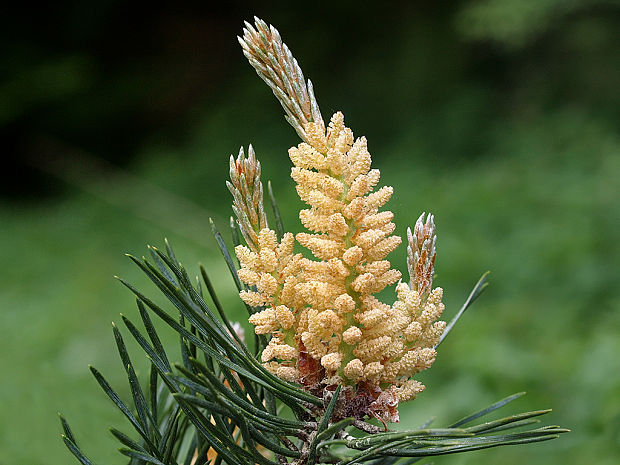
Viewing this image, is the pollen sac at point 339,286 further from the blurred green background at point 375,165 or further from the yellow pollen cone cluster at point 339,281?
the blurred green background at point 375,165

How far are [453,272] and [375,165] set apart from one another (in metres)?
0.99

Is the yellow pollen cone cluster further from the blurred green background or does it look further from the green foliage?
the blurred green background

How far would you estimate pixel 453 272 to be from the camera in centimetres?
219

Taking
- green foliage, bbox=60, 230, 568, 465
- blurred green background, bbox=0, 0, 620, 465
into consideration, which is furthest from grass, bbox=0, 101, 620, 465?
green foliage, bbox=60, 230, 568, 465

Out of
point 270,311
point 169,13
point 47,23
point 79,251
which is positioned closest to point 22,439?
point 270,311

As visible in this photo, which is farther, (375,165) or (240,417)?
(375,165)

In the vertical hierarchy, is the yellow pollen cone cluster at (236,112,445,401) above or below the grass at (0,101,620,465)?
below

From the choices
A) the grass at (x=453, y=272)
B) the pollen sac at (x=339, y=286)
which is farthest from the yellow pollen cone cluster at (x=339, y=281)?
the grass at (x=453, y=272)

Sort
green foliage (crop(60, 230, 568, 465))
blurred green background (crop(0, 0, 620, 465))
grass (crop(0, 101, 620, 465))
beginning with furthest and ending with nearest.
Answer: blurred green background (crop(0, 0, 620, 465)), grass (crop(0, 101, 620, 465)), green foliage (crop(60, 230, 568, 465))

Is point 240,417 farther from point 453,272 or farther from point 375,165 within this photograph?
point 375,165

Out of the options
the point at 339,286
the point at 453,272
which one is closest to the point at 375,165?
the point at 453,272

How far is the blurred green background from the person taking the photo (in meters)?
1.51

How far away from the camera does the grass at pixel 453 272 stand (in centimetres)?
128

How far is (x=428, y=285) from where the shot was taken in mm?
393
